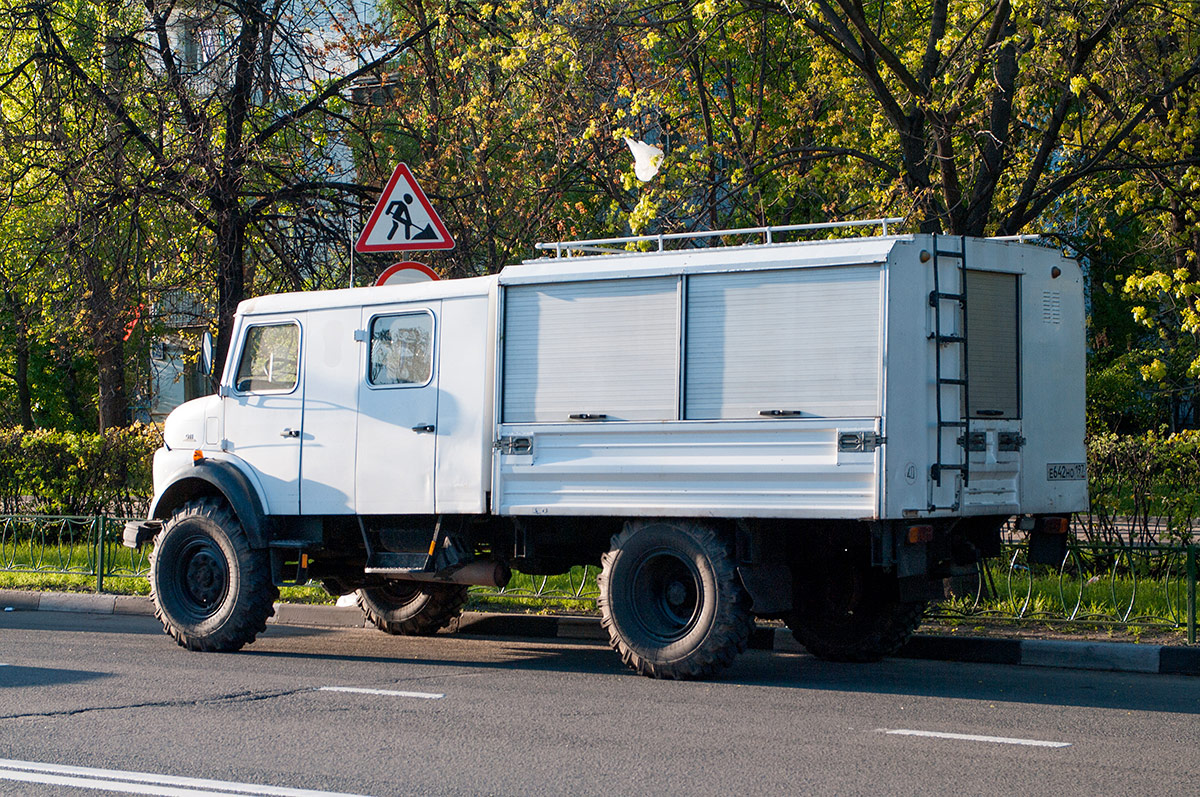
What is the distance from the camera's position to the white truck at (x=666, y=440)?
26.9 ft

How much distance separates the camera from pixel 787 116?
17.6 m

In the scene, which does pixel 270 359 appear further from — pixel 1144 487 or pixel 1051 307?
pixel 1144 487

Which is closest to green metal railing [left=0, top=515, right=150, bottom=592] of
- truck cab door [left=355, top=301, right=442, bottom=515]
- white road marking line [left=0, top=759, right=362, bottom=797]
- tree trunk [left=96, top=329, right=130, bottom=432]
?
truck cab door [left=355, top=301, right=442, bottom=515]

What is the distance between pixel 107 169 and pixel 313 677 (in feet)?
26.8

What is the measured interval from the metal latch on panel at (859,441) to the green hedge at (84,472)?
39.5 feet

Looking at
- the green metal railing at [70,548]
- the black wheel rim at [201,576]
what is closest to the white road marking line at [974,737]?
the black wheel rim at [201,576]

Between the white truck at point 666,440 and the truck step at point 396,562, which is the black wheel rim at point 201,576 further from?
the truck step at point 396,562

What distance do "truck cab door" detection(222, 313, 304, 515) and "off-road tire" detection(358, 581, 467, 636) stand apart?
144 centimetres

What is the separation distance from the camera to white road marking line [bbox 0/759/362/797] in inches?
213

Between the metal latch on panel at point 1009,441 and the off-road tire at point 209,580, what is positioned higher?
the metal latch on panel at point 1009,441

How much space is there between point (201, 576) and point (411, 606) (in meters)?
1.83

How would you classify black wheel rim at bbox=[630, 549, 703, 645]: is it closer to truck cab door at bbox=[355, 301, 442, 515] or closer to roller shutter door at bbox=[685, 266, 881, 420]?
roller shutter door at bbox=[685, 266, 881, 420]

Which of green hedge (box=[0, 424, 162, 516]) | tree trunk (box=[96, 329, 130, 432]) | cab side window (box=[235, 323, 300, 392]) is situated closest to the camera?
Answer: cab side window (box=[235, 323, 300, 392])

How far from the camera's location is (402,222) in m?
11.5
